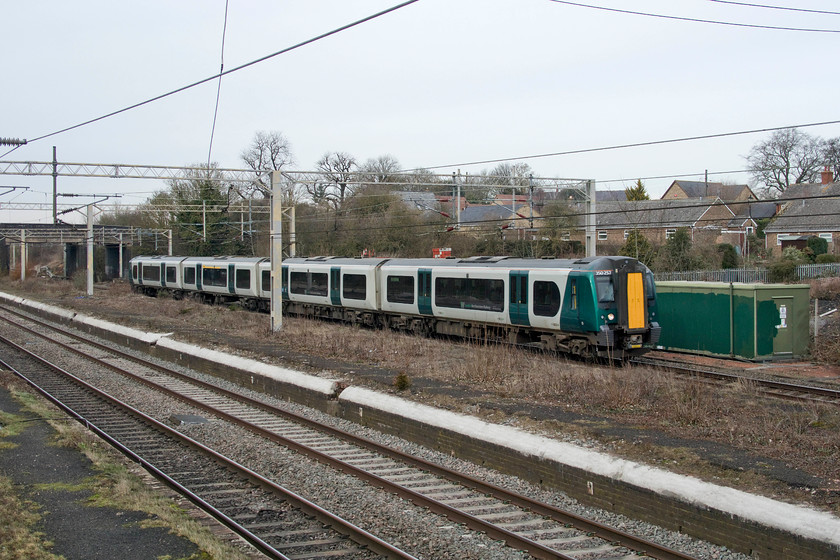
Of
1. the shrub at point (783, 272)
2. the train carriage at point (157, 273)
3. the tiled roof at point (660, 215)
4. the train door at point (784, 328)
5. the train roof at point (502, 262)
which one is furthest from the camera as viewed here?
the tiled roof at point (660, 215)

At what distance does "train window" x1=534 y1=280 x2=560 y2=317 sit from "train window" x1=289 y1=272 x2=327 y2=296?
40.5 feet

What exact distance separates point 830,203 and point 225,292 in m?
39.5

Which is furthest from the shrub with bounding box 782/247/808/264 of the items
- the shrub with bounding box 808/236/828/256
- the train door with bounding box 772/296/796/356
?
the train door with bounding box 772/296/796/356

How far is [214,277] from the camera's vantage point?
39.3m

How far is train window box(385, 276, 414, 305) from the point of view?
79.9ft

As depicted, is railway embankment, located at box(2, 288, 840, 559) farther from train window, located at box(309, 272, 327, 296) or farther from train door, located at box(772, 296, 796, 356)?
train window, located at box(309, 272, 327, 296)

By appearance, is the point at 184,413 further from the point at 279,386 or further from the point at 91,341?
the point at 91,341

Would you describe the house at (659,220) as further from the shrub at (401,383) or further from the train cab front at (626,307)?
the shrub at (401,383)

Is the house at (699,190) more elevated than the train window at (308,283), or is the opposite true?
the house at (699,190)

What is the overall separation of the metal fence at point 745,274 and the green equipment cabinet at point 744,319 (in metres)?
14.1

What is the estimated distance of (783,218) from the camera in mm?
52406

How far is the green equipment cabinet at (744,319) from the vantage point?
61.1 feet

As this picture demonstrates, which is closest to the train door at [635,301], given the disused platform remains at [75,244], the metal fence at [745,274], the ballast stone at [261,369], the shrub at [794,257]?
the ballast stone at [261,369]

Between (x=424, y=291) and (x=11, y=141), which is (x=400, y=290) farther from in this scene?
(x=11, y=141)
